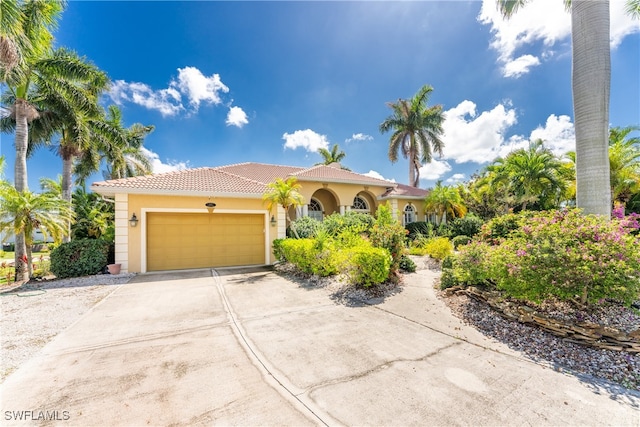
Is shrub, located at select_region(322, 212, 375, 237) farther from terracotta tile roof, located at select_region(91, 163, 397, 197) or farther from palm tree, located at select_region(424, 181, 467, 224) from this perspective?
palm tree, located at select_region(424, 181, 467, 224)

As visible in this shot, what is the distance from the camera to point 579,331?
402cm

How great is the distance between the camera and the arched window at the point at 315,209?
19.2 metres

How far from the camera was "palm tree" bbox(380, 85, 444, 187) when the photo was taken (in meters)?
25.6

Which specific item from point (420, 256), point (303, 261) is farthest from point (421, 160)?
point (303, 261)

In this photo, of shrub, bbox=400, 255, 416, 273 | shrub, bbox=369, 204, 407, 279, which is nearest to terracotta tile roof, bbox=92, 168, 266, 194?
shrub, bbox=369, 204, 407, 279

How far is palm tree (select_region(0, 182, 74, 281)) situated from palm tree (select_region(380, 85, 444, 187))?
26133 mm

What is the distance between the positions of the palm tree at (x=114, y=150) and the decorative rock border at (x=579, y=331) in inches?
877

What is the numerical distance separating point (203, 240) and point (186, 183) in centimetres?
279

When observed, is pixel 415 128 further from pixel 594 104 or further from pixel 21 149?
pixel 21 149

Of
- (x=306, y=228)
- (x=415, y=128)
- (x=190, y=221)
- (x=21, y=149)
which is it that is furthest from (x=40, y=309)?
(x=415, y=128)

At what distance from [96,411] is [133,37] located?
1489 cm

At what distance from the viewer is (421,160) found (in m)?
27.0

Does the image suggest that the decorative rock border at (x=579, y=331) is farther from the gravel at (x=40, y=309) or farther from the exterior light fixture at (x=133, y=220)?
the exterior light fixture at (x=133, y=220)

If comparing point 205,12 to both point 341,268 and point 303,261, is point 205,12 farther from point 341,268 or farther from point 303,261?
point 341,268
